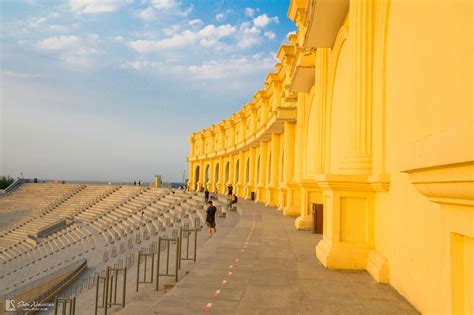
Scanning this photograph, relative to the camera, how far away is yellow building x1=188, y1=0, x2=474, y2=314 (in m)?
2.48

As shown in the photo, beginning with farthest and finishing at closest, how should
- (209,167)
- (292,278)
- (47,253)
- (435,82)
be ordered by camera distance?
(209,167) < (47,253) < (292,278) < (435,82)

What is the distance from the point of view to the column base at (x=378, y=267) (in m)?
6.80

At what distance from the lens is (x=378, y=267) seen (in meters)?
6.90

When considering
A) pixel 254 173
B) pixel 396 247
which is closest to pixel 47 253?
pixel 254 173

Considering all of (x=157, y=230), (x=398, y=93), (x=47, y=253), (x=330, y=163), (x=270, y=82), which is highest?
(x=270, y=82)

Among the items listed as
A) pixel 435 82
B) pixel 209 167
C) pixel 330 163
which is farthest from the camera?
pixel 209 167

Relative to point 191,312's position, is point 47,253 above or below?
below

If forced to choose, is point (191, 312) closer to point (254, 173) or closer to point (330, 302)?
point (330, 302)

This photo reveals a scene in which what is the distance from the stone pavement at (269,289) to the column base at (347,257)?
20 cm

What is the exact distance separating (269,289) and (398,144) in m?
3.29

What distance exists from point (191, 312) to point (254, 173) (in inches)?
1159

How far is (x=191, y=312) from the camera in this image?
17.3 feet

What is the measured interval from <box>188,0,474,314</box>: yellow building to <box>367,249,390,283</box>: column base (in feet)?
0.06

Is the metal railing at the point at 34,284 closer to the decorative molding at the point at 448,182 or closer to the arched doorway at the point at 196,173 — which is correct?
the decorative molding at the point at 448,182
